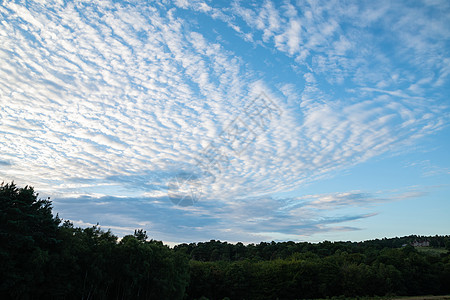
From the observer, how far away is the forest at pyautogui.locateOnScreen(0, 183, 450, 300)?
34188mm

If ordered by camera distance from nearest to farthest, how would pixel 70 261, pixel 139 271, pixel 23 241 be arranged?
pixel 23 241
pixel 70 261
pixel 139 271

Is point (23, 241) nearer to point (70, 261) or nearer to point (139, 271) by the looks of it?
point (70, 261)

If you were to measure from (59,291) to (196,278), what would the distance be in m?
33.3

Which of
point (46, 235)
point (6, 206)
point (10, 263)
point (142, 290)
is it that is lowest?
point (142, 290)

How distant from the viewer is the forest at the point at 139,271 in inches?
1346

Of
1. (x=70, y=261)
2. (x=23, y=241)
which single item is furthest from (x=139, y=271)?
(x=23, y=241)

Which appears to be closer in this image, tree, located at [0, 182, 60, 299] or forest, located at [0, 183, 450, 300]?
tree, located at [0, 182, 60, 299]

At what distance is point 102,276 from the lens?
42219 mm

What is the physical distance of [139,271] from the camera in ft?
150

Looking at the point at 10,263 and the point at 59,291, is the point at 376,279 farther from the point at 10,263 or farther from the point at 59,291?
the point at 10,263

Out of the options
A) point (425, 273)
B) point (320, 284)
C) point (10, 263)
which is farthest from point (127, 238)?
point (425, 273)

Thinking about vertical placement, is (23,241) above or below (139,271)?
above

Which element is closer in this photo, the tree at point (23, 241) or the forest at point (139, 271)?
the tree at point (23, 241)

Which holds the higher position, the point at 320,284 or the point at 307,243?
the point at 307,243
